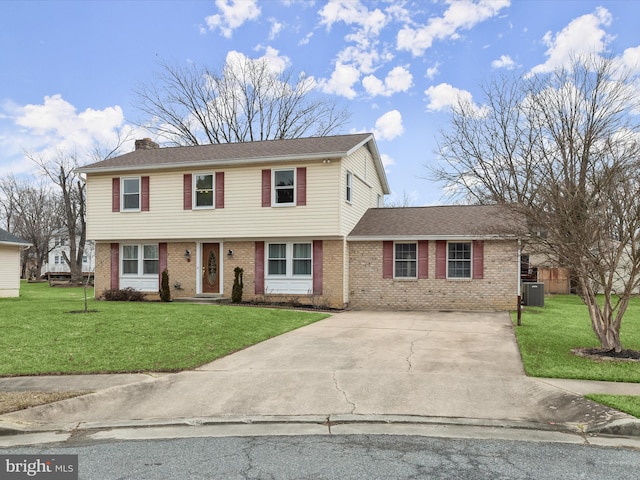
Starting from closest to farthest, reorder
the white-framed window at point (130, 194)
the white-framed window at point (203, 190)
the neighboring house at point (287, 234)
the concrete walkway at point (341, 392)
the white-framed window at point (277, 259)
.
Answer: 1. the concrete walkway at point (341, 392)
2. the neighboring house at point (287, 234)
3. the white-framed window at point (277, 259)
4. the white-framed window at point (203, 190)
5. the white-framed window at point (130, 194)

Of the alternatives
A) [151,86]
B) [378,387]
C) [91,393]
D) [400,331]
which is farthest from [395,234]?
[151,86]

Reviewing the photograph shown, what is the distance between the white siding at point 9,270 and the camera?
23355mm

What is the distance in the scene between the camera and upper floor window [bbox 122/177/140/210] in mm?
20844

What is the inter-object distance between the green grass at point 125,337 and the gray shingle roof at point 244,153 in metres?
6.60

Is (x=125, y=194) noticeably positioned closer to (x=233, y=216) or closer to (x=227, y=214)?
(x=227, y=214)

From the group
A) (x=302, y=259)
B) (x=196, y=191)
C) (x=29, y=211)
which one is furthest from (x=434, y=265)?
(x=29, y=211)

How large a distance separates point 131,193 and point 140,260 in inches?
114

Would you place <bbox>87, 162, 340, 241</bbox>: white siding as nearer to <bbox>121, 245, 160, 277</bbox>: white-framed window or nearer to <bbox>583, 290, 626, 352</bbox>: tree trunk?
<bbox>121, 245, 160, 277</bbox>: white-framed window

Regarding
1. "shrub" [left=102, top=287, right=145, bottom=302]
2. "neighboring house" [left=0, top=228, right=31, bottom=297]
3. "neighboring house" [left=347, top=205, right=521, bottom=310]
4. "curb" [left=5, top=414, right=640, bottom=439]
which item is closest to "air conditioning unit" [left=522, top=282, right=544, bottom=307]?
"neighboring house" [left=347, top=205, right=521, bottom=310]

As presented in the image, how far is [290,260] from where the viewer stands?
63.9 feet

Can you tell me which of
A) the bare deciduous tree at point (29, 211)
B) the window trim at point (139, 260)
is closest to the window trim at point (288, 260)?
the window trim at point (139, 260)

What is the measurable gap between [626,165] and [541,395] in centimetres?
459

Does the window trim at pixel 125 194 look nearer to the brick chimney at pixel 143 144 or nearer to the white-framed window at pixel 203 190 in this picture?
the white-framed window at pixel 203 190

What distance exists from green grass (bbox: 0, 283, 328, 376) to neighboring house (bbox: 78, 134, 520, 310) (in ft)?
15.7
